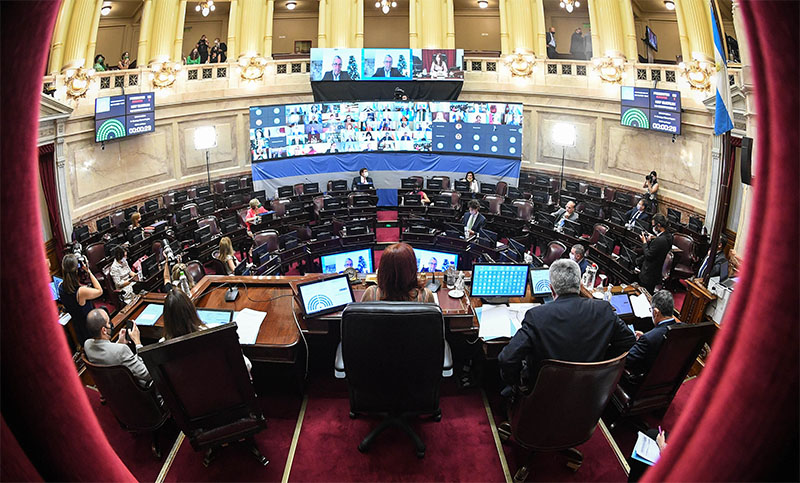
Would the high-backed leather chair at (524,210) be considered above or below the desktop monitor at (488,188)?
below

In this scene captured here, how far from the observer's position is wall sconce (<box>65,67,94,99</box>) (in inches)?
462

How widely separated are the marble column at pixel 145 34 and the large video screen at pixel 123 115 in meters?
2.25

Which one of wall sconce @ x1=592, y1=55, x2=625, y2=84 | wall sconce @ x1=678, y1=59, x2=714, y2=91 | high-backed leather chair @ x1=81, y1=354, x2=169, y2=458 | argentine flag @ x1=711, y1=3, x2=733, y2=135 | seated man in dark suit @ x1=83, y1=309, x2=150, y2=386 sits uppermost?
wall sconce @ x1=592, y1=55, x2=625, y2=84

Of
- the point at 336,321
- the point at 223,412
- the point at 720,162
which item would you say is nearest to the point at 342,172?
the point at 720,162

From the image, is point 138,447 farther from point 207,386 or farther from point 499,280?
point 499,280

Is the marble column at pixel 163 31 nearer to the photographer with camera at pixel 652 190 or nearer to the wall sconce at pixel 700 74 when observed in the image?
the photographer with camera at pixel 652 190

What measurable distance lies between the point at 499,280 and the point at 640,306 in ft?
Result: 4.66

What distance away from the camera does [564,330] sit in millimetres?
2922

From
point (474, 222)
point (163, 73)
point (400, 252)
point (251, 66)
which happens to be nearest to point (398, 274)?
point (400, 252)

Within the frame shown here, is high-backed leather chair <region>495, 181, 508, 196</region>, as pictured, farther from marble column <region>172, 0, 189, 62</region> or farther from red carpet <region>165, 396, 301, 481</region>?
red carpet <region>165, 396, 301, 481</region>

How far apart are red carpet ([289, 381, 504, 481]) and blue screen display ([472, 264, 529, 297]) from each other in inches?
37.6

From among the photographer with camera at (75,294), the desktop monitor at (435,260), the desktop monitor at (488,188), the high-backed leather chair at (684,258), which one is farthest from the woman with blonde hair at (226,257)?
the desktop monitor at (488,188)

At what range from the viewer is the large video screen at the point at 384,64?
1457 centimetres

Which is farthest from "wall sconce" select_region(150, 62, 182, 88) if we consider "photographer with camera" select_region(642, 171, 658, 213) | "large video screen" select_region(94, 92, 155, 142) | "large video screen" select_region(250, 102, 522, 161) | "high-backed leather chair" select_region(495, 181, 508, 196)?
"photographer with camera" select_region(642, 171, 658, 213)
